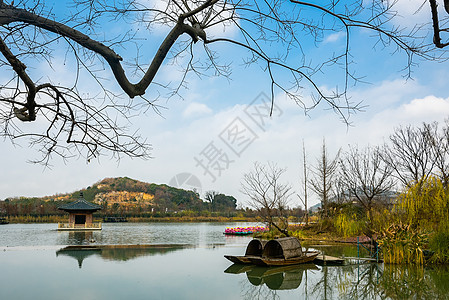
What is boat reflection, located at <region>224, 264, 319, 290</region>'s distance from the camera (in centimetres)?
750

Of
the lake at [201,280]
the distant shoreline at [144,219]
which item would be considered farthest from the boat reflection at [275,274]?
the distant shoreline at [144,219]

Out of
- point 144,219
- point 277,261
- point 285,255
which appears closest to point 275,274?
point 277,261

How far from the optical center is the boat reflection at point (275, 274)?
→ 7.50 m

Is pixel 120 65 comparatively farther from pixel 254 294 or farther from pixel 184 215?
pixel 184 215

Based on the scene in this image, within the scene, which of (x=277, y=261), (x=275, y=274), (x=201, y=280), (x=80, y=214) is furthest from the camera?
(x=80, y=214)

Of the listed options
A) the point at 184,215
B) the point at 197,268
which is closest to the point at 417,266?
the point at 197,268

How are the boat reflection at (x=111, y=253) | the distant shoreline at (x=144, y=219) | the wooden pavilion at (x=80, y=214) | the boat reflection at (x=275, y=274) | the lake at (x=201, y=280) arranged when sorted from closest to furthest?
the lake at (x=201, y=280) → the boat reflection at (x=275, y=274) → the boat reflection at (x=111, y=253) → the wooden pavilion at (x=80, y=214) → the distant shoreline at (x=144, y=219)

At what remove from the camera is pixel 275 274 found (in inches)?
331

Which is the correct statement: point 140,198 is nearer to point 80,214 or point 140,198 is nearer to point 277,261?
point 80,214

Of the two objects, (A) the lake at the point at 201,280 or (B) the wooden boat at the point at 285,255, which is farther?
(B) the wooden boat at the point at 285,255

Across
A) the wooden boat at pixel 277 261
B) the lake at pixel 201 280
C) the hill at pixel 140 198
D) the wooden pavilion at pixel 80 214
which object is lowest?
the lake at pixel 201 280

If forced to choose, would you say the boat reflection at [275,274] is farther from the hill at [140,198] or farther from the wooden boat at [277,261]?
the hill at [140,198]

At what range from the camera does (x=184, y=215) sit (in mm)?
55594

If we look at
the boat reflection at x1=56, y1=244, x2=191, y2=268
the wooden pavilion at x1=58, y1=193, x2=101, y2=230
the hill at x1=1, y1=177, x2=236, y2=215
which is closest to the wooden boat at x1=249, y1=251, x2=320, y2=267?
the boat reflection at x1=56, y1=244, x2=191, y2=268
